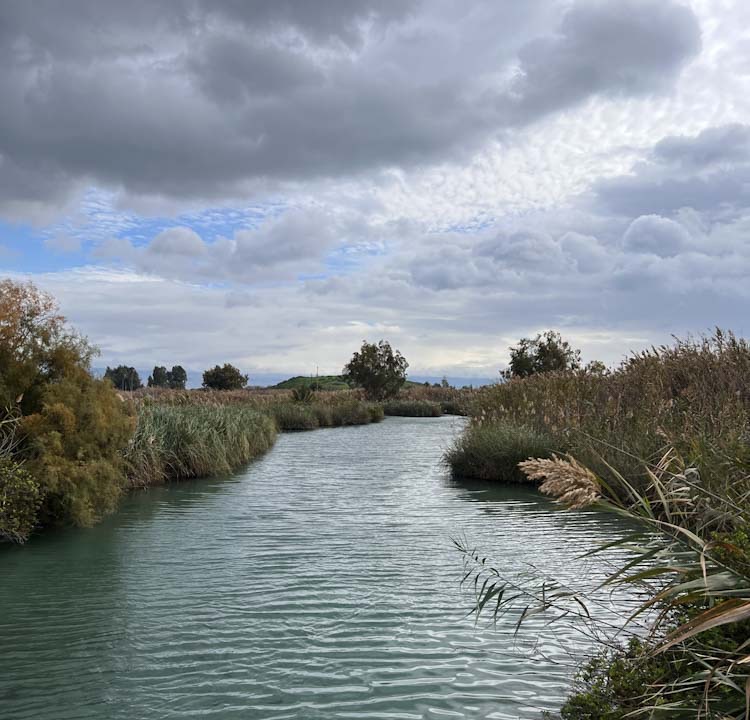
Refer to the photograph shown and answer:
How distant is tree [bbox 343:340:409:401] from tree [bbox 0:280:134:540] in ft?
133

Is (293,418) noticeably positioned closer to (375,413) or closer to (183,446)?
(375,413)

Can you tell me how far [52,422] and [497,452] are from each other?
844 cm

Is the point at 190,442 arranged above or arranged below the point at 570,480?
below

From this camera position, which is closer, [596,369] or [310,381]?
[596,369]

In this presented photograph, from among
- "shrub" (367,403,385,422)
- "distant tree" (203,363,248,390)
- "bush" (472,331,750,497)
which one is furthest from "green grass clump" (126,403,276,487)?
"distant tree" (203,363,248,390)

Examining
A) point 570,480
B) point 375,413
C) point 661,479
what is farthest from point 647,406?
point 375,413

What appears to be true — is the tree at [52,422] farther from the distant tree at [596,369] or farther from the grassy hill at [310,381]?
the grassy hill at [310,381]

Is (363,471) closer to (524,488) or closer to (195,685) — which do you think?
(524,488)

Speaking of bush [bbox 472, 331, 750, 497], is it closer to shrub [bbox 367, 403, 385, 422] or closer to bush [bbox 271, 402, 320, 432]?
bush [bbox 271, 402, 320, 432]

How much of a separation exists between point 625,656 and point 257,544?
17.3 feet

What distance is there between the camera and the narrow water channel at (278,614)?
→ 3.95m

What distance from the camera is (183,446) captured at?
46.8 ft

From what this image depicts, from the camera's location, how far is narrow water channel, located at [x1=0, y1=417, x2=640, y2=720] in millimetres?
3952

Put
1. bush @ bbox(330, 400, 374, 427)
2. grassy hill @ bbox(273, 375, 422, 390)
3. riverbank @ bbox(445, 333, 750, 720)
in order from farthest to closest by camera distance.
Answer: grassy hill @ bbox(273, 375, 422, 390), bush @ bbox(330, 400, 374, 427), riverbank @ bbox(445, 333, 750, 720)
